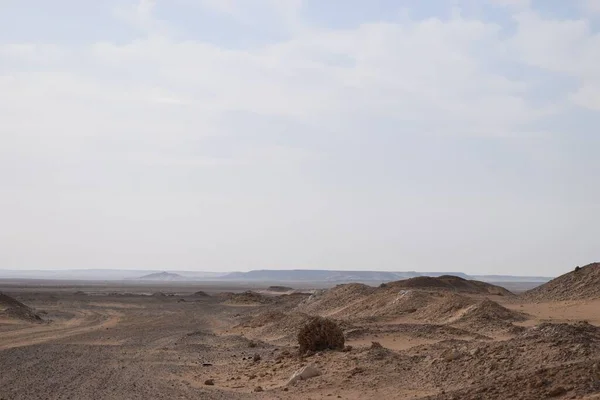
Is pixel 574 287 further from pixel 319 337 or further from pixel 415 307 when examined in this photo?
pixel 319 337

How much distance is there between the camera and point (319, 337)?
866 inches

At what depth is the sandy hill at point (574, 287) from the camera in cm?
4162

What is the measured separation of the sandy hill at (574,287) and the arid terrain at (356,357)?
6.3 inches

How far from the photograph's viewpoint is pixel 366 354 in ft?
64.1

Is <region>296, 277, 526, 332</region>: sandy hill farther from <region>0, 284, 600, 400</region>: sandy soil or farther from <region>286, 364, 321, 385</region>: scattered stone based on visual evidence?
<region>286, 364, 321, 385</region>: scattered stone

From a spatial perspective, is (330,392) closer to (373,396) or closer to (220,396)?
(373,396)

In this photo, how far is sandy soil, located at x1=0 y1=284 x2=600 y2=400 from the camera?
591 inches

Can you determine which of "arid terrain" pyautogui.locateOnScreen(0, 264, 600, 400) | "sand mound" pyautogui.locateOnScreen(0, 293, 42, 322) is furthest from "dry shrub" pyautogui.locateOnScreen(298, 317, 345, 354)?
"sand mound" pyautogui.locateOnScreen(0, 293, 42, 322)

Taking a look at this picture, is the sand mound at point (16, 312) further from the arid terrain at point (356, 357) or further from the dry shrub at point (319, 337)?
the dry shrub at point (319, 337)

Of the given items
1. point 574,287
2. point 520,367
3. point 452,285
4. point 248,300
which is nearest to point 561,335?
point 520,367

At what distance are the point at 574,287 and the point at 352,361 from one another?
93.4 ft

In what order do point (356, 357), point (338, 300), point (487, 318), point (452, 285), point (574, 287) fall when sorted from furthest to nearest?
point (452, 285), point (338, 300), point (574, 287), point (487, 318), point (356, 357)

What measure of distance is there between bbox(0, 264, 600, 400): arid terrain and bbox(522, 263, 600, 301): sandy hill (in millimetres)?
159

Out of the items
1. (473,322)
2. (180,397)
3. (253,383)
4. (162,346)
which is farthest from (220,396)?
(473,322)
